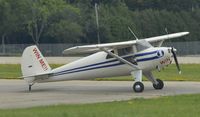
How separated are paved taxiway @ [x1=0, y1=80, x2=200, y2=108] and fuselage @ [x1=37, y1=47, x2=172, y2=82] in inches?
28.2

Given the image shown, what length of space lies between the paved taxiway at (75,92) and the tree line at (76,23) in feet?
194

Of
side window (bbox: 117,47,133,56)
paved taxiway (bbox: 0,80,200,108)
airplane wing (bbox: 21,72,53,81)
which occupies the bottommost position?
paved taxiway (bbox: 0,80,200,108)

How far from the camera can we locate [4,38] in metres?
99.9

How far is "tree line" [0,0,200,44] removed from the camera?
91875 millimetres

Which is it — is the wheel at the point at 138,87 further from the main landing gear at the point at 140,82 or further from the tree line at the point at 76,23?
the tree line at the point at 76,23

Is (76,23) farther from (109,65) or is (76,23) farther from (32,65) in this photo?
(109,65)

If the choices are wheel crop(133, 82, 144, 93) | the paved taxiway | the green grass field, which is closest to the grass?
the paved taxiway

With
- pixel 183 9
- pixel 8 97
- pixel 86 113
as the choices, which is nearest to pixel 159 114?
pixel 86 113

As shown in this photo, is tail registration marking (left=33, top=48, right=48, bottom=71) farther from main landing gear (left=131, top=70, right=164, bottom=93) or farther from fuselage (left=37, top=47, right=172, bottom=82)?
main landing gear (left=131, top=70, right=164, bottom=93)

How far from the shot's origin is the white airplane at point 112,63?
86.2ft

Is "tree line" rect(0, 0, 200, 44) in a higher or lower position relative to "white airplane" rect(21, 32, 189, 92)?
lower

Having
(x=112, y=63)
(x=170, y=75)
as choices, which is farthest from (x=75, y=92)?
(x=170, y=75)

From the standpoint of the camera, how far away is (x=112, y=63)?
27.1m

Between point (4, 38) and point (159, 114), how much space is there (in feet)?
286
